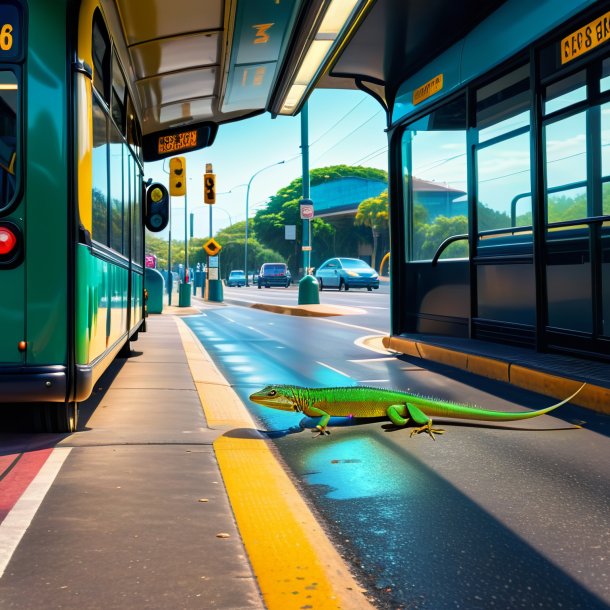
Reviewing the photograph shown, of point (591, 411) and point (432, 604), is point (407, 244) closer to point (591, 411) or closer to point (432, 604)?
point (591, 411)

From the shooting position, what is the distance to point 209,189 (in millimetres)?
24891

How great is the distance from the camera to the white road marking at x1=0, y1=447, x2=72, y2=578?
2967 mm

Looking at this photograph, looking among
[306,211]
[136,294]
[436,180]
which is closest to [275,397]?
[136,294]

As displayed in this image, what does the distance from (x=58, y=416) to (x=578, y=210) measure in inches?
220

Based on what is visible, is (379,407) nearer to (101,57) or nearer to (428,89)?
(101,57)

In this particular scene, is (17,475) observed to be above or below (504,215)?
below

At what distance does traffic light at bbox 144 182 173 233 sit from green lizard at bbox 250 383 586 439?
575 centimetres

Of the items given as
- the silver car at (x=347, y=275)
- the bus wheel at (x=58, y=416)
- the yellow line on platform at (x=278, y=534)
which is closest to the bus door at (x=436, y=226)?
the yellow line on platform at (x=278, y=534)

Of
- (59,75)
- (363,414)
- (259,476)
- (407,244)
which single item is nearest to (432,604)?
(259,476)

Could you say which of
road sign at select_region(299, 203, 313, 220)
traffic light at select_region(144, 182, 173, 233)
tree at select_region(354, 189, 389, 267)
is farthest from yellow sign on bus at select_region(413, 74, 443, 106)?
tree at select_region(354, 189, 389, 267)

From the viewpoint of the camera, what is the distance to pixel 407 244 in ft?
38.1

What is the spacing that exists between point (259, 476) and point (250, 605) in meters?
1.65

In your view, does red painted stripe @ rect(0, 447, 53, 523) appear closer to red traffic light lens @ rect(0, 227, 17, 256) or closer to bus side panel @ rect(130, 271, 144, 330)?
red traffic light lens @ rect(0, 227, 17, 256)

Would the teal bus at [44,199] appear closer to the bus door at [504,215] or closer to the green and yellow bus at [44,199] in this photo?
the green and yellow bus at [44,199]
